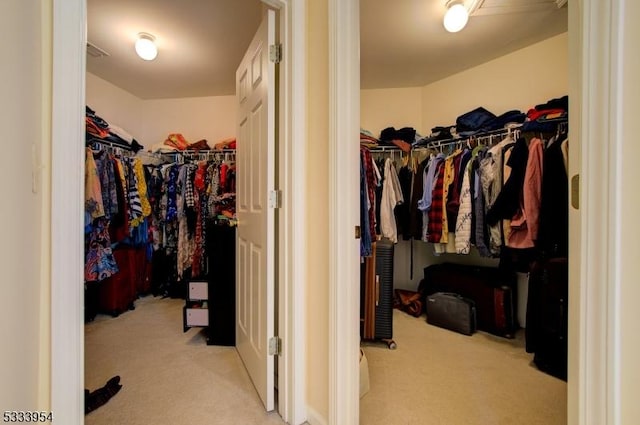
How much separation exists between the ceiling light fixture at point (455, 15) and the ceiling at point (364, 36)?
61 mm

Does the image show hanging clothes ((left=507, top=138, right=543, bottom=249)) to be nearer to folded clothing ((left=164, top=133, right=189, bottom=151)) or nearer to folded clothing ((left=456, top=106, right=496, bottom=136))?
folded clothing ((left=456, top=106, right=496, bottom=136))

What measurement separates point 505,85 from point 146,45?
9.95 ft

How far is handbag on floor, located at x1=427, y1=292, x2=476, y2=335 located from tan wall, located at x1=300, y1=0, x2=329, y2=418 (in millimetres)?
1543

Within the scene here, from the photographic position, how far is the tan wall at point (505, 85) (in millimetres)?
2182

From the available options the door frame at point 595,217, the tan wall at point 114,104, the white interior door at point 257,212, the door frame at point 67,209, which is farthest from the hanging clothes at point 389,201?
the tan wall at point 114,104


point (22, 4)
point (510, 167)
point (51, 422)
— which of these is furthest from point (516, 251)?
point (22, 4)

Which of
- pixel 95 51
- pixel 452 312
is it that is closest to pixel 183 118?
pixel 95 51

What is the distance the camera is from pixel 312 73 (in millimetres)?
1256

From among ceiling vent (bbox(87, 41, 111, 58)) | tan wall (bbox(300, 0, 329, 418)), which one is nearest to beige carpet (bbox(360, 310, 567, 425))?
tan wall (bbox(300, 0, 329, 418))

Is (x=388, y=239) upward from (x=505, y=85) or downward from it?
downward

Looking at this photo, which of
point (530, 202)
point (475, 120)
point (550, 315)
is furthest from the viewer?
point (475, 120)

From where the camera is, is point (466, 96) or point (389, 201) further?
point (466, 96)

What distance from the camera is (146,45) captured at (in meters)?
2.22

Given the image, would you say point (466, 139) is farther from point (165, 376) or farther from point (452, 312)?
point (165, 376)
